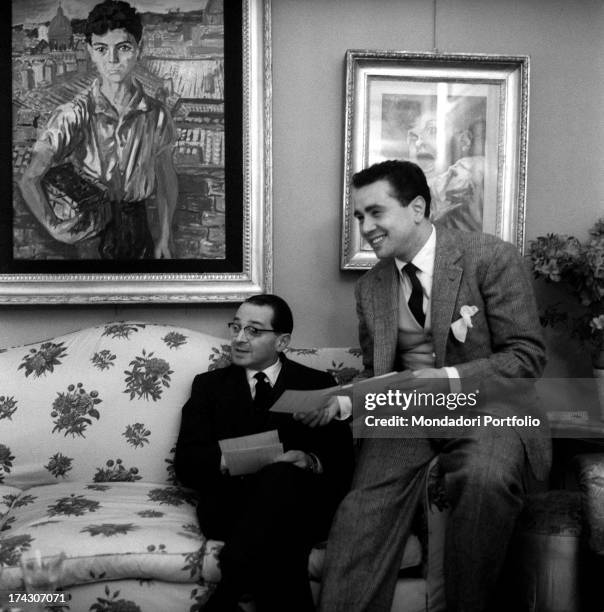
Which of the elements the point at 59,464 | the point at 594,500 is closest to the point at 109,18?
the point at 59,464

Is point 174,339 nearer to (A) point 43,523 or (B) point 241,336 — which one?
(B) point 241,336

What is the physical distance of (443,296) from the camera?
97.3 inches

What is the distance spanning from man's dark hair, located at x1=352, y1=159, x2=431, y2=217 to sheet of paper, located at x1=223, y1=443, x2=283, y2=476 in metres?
1.00

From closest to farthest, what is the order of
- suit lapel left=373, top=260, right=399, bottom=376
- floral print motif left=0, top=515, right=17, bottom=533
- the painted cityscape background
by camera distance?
floral print motif left=0, top=515, right=17, bottom=533 < suit lapel left=373, top=260, right=399, bottom=376 < the painted cityscape background

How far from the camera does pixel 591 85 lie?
329 cm

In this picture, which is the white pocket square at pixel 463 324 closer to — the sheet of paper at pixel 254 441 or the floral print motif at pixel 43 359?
the sheet of paper at pixel 254 441

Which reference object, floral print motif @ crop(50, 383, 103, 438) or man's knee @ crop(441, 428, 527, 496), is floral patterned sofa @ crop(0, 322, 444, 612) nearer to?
floral print motif @ crop(50, 383, 103, 438)

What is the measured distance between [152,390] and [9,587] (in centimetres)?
96

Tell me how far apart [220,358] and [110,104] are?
1.22 metres

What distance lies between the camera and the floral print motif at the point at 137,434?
8.95ft

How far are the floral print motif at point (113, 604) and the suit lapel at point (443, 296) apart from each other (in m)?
1.26

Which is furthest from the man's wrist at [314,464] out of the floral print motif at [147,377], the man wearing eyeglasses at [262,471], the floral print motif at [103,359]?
the floral print motif at [103,359]

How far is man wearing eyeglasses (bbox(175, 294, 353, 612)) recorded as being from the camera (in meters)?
2.02

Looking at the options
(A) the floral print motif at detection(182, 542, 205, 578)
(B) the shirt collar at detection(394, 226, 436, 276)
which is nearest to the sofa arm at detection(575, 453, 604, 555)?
(B) the shirt collar at detection(394, 226, 436, 276)
